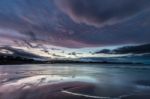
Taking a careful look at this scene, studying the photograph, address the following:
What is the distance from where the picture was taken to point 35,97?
1131cm

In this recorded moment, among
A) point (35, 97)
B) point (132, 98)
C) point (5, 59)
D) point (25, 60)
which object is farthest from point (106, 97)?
point (25, 60)

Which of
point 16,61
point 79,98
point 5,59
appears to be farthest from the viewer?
point 16,61

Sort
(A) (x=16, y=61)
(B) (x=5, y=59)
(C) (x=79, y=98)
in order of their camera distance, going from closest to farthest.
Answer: (C) (x=79, y=98)
(B) (x=5, y=59)
(A) (x=16, y=61)

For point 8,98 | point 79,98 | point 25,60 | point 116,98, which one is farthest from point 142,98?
point 25,60

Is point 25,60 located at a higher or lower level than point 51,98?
higher

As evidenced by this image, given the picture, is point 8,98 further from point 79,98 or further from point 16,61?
point 16,61

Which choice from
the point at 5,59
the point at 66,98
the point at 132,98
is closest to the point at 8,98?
the point at 66,98

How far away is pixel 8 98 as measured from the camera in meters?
11.0

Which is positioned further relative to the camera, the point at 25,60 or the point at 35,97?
the point at 25,60

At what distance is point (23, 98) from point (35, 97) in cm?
69

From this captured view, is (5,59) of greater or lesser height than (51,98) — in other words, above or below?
above

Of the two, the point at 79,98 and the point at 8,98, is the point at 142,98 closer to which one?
the point at 79,98

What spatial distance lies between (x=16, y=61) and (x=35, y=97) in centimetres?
13910

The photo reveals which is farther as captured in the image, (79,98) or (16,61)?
(16,61)
